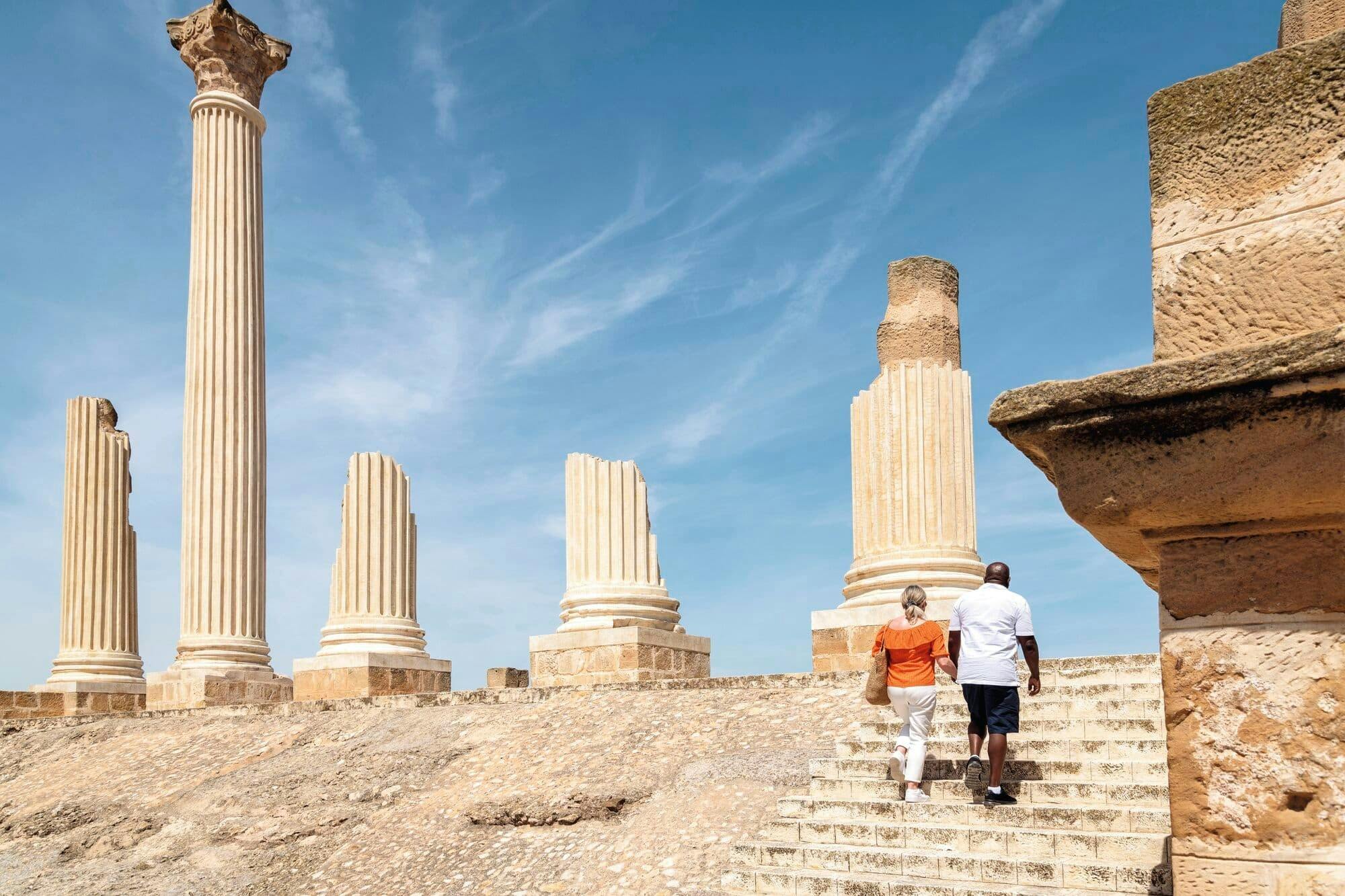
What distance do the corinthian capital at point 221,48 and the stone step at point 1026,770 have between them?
15.2 meters

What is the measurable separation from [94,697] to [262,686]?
3.90m

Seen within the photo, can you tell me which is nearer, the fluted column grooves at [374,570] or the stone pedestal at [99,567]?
the fluted column grooves at [374,570]

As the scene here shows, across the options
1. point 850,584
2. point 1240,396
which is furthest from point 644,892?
point 850,584

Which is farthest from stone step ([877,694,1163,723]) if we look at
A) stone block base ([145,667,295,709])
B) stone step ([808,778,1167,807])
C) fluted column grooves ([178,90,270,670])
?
fluted column grooves ([178,90,270,670])

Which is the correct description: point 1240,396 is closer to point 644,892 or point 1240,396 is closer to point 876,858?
point 876,858

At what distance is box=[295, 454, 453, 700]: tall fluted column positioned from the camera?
15367 mm

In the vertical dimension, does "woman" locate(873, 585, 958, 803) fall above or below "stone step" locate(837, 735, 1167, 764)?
above

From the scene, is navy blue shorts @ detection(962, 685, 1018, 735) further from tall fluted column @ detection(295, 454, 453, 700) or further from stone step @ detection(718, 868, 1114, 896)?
tall fluted column @ detection(295, 454, 453, 700)

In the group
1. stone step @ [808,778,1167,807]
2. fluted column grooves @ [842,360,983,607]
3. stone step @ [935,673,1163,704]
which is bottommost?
stone step @ [808,778,1167,807]

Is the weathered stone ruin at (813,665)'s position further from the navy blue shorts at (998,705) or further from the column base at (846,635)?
the navy blue shorts at (998,705)

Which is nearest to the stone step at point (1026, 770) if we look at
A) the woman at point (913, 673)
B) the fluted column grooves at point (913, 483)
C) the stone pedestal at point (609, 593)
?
the woman at point (913, 673)

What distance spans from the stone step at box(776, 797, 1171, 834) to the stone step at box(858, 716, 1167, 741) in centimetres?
69

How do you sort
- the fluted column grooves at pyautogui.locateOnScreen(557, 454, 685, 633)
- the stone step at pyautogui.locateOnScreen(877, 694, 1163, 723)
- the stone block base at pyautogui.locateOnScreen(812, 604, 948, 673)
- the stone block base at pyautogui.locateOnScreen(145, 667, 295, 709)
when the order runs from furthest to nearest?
the stone block base at pyautogui.locateOnScreen(145, 667, 295, 709) < the fluted column grooves at pyautogui.locateOnScreen(557, 454, 685, 633) < the stone block base at pyautogui.locateOnScreen(812, 604, 948, 673) < the stone step at pyautogui.locateOnScreen(877, 694, 1163, 723)

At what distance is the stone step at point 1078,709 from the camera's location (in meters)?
7.57
